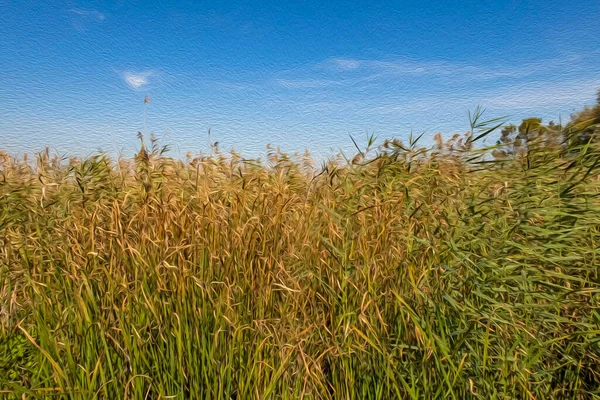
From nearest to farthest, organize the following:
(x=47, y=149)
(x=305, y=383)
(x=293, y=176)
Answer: (x=305, y=383) < (x=47, y=149) < (x=293, y=176)

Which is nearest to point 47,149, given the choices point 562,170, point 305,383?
point 305,383

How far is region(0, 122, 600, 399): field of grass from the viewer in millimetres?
2818

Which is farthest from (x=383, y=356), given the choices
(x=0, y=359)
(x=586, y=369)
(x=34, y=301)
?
(x=0, y=359)

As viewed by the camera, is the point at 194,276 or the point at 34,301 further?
the point at 34,301

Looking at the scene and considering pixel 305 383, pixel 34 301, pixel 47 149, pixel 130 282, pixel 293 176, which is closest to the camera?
pixel 305 383

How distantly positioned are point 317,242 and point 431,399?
1.23m

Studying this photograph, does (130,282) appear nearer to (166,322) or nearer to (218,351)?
(166,322)

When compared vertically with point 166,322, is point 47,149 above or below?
above

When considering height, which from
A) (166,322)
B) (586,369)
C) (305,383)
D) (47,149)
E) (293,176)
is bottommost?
(586,369)

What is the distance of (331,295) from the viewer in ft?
10.1

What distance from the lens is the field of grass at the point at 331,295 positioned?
9.25ft

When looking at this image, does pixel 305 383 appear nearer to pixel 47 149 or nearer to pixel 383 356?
pixel 383 356

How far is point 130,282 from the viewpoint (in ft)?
9.66

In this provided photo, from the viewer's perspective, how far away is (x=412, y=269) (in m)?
2.97
